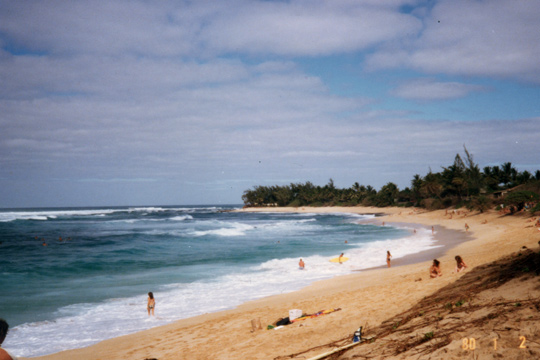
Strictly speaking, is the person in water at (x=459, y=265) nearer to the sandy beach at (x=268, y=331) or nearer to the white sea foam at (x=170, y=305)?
the sandy beach at (x=268, y=331)

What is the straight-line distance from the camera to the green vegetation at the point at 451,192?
44.2 m

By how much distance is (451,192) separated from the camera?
232 ft

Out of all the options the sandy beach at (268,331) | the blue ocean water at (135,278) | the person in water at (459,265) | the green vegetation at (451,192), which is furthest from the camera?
the green vegetation at (451,192)

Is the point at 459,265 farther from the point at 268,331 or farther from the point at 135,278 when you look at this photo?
the point at 135,278

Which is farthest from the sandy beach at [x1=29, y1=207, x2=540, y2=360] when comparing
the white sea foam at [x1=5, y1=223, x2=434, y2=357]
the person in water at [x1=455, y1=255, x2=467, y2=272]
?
the white sea foam at [x1=5, y1=223, x2=434, y2=357]

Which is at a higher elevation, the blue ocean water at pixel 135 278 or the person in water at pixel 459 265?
the person in water at pixel 459 265

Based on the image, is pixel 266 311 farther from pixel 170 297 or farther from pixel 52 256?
pixel 52 256

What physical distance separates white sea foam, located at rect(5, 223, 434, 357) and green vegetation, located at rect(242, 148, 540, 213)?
82.3 feet

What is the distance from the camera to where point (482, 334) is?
5.21 m

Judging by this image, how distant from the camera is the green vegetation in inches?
1741

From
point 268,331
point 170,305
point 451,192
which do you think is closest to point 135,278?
point 170,305

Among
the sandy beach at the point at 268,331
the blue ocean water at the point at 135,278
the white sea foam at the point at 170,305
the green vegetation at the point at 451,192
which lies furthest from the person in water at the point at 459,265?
the green vegetation at the point at 451,192

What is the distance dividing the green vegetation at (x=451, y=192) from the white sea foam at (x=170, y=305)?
82.3 ft

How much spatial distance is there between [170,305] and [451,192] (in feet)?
223
